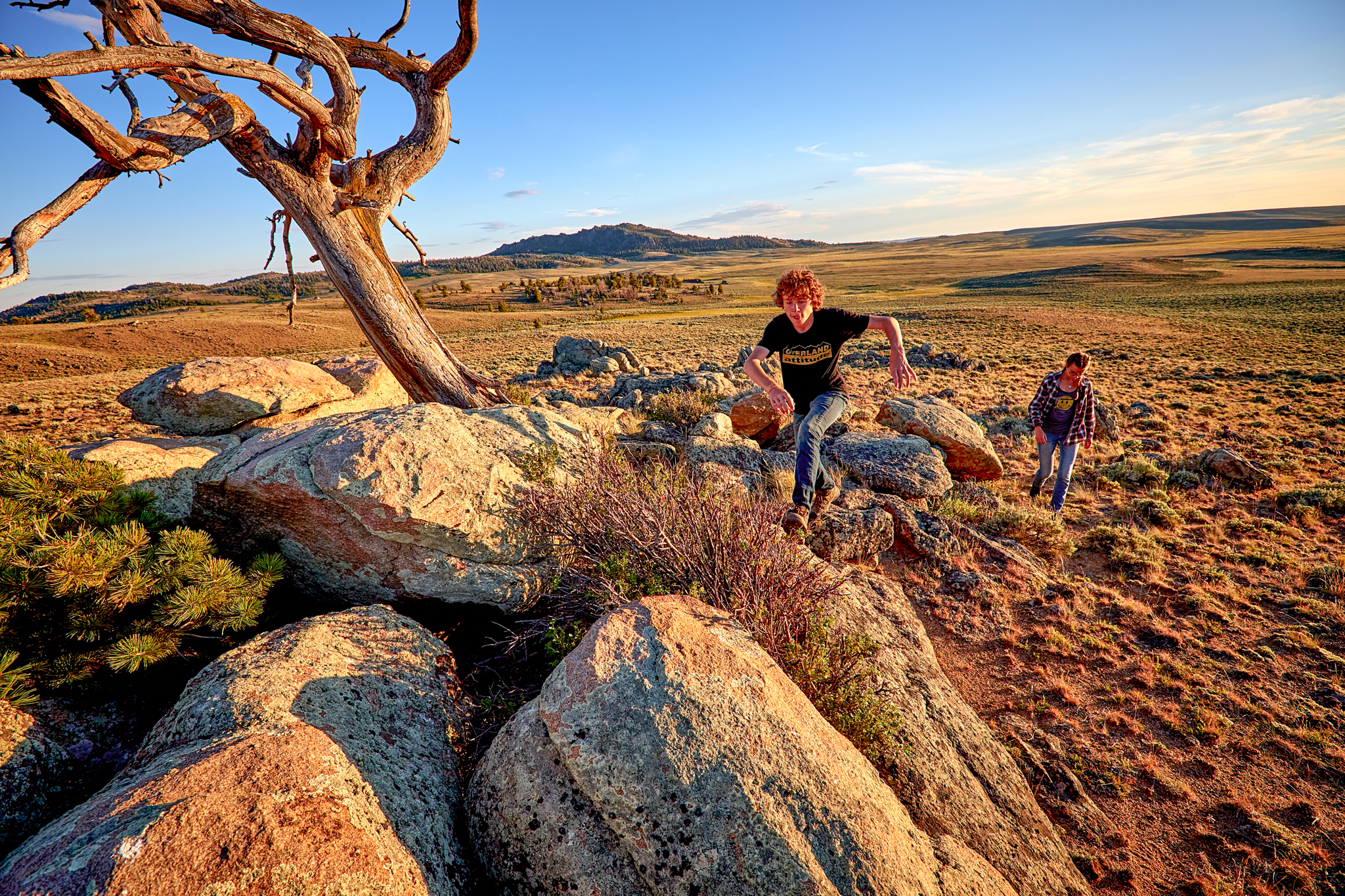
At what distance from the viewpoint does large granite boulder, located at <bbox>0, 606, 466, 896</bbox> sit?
5.74ft

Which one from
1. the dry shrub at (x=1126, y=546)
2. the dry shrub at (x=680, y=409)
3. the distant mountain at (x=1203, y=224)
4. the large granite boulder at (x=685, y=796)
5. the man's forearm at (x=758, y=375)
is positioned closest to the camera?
the large granite boulder at (x=685, y=796)

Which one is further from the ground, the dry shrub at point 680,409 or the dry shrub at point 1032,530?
the dry shrub at point 680,409

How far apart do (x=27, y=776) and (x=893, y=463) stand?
797cm

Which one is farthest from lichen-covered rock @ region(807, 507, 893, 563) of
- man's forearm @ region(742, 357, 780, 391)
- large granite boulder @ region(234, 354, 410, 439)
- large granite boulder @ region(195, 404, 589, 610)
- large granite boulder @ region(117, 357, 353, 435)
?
large granite boulder @ region(117, 357, 353, 435)

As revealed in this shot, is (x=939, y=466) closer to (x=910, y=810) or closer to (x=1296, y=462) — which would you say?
(x=910, y=810)

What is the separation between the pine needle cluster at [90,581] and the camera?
2.71 meters

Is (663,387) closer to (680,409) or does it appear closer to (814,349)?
(680,409)

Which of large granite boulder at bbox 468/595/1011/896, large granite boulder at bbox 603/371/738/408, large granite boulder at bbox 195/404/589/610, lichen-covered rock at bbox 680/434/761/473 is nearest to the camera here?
large granite boulder at bbox 468/595/1011/896

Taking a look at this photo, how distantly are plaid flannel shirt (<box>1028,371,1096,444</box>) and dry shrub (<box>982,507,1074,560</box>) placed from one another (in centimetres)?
121

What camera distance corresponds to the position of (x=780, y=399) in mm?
4477

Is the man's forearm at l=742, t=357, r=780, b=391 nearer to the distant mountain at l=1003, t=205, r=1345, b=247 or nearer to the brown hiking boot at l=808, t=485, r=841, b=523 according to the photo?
the brown hiking boot at l=808, t=485, r=841, b=523

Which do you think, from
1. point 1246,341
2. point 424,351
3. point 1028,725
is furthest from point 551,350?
point 1246,341

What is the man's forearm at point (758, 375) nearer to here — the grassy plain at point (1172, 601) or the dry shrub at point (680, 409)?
the grassy plain at point (1172, 601)

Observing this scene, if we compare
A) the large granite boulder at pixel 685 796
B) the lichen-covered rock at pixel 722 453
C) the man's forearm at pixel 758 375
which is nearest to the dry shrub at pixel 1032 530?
the lichen-covered rock at pixel 722 453
